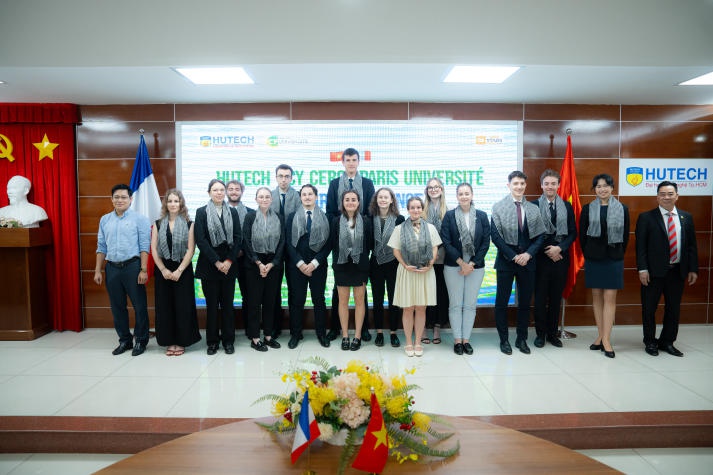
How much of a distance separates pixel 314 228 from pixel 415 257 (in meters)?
1.18

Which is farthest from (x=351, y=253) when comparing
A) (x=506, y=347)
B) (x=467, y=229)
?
(x=506, y=347)

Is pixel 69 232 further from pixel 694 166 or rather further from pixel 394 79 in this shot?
pixel 694 166

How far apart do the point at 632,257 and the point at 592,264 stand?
1.52 m

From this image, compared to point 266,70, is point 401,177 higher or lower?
lower

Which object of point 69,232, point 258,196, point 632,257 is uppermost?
point 258,196

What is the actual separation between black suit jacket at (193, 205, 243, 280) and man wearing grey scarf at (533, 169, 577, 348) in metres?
3.47

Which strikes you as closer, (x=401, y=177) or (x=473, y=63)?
(x=473, y=63)

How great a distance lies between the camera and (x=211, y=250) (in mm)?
4805

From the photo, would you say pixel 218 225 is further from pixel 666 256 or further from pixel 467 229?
pixel 666 256

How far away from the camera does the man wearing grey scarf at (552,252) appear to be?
5.04 meters

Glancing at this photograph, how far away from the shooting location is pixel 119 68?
4.12 m

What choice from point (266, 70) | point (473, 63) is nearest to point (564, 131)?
point (473, 63)

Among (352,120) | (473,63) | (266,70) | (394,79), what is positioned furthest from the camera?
(352,120)

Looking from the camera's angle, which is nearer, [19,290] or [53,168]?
[19,290]
